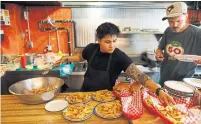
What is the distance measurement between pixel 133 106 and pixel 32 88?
92 cm

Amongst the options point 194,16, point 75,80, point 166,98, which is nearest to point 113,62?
point 166,98

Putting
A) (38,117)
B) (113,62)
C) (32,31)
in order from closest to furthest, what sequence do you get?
(38,117) → (113,62) → (32,31)

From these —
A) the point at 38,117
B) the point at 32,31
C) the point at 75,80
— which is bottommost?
the point at 75,80

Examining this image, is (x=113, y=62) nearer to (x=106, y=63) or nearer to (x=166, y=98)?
(x=106, y=63)

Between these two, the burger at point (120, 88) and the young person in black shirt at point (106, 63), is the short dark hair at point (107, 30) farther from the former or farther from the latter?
the burger at point (120, 88)

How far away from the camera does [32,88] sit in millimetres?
1435

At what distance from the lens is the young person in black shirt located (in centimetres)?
140

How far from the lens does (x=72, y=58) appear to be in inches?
71.6

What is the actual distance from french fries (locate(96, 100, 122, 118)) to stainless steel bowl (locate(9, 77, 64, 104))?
408 millimetres

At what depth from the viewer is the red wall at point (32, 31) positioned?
2.92m

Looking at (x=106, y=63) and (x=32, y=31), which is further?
(x=32, y=31)

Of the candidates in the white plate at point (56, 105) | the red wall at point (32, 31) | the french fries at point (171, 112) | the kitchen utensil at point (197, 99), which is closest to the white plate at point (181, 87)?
the kitchen utensil at point (197, 99)

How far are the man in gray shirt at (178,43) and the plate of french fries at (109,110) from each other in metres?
0.92

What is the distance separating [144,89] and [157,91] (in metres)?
0.16
